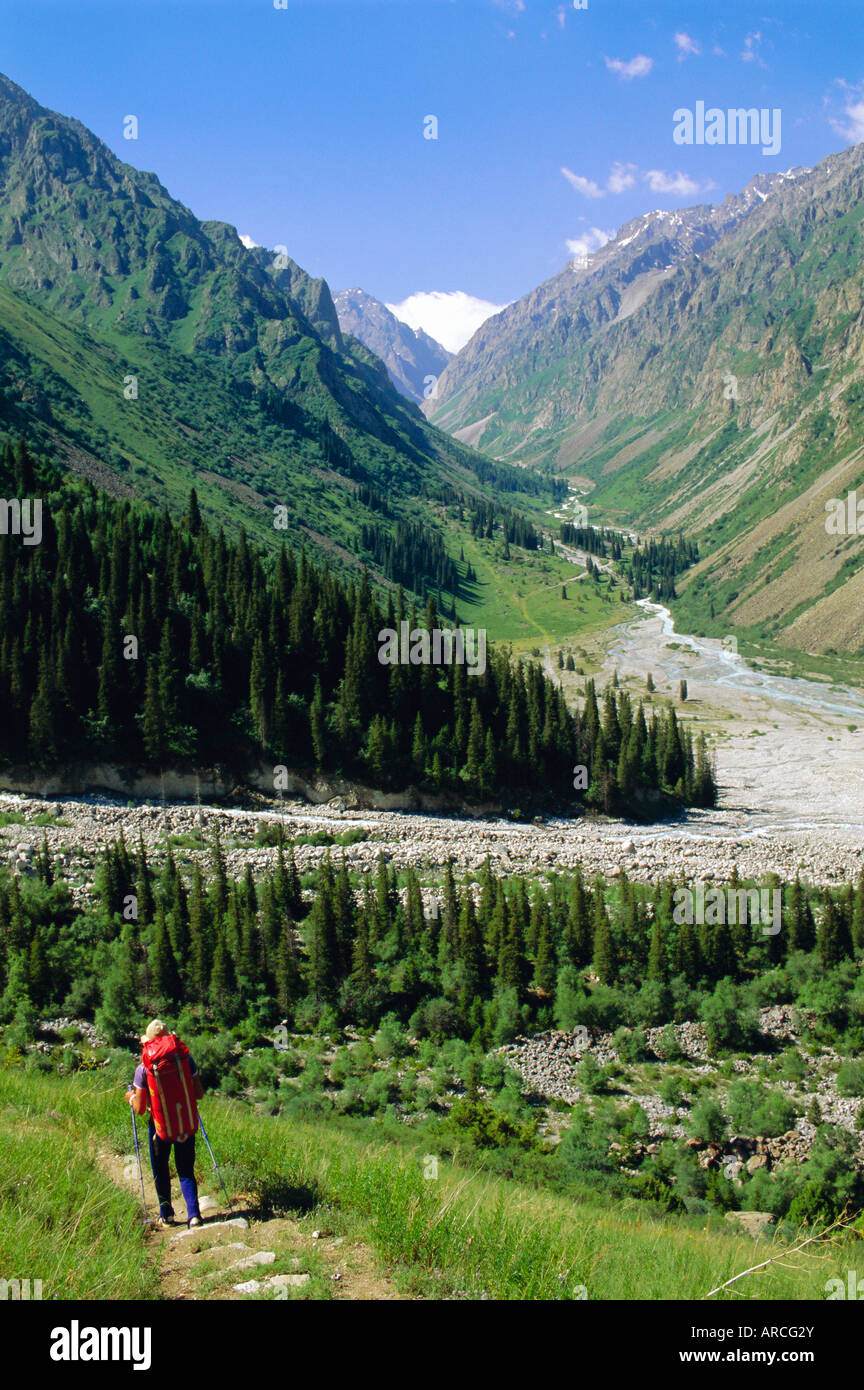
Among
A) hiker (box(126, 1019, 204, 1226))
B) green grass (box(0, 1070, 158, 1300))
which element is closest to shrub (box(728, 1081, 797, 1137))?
hiker (box(126, 1019, 204, 1226))

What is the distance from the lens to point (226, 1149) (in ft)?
40.9

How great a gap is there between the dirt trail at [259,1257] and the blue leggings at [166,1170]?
23 cm

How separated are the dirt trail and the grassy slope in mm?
339

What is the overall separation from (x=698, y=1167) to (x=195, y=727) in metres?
54.2

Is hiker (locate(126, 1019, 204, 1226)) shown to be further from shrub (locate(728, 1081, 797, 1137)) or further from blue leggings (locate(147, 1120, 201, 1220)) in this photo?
shrub (locate(728, 1081, 797, 1137))

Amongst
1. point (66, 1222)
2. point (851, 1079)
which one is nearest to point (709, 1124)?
point (851, 1079)

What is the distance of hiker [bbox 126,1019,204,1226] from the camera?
33.6ft

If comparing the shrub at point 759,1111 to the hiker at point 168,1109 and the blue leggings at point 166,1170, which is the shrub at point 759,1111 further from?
the blue leggings at point 166,1170

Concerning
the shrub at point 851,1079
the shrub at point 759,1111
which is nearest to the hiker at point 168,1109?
the shrub at point 759,1111

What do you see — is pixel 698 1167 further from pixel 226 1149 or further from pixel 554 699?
pixel 554 699

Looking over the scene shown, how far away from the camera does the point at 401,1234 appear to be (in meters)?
9.16

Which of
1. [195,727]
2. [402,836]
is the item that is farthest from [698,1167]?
[195,727]

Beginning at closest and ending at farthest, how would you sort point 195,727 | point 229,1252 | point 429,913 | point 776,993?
point 229,1252, point 776,993, point 429,913, point 195,727

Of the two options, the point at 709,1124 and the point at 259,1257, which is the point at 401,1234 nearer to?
the point at 259,1257
